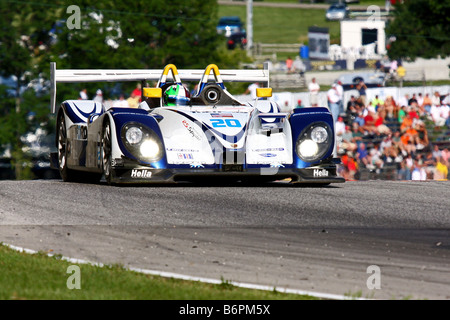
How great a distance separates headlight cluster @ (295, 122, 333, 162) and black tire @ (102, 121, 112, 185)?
228cm

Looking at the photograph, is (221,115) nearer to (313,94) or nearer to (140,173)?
(140,173)

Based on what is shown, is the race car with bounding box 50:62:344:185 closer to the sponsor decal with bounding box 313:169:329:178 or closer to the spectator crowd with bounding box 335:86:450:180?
the sponsor decal with bounding box 313:169:329:178

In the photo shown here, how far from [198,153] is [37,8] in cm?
3745

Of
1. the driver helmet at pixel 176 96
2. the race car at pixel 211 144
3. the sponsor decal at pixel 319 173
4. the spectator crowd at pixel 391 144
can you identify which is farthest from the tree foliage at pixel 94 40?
the sponsor decal at pixel 319 173

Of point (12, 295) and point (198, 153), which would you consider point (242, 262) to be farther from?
point (198, 153)

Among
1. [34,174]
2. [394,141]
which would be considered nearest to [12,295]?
[394,141]

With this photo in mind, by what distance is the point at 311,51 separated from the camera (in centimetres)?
7538

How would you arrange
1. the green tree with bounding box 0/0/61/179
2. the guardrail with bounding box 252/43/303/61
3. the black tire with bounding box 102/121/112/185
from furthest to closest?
the guardrail with bounding box 252/43/303/61, the green tree with bounding box 0/0/61/179, the black tire with bounding box 102/121/112/185

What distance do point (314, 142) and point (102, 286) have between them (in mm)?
6141

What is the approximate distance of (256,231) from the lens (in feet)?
29.0

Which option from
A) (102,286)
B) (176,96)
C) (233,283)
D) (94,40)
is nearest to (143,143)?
(176,96)

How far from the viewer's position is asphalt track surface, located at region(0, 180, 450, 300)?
275 inches

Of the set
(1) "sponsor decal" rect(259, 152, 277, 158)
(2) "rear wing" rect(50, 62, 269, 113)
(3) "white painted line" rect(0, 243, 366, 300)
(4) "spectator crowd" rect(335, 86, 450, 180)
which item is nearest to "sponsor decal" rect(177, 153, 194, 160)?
(1) "sponsor decal" rect(259, 152, 277, 158)

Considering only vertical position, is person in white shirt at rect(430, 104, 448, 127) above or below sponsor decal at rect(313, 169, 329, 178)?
above
